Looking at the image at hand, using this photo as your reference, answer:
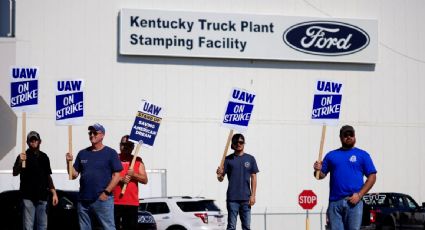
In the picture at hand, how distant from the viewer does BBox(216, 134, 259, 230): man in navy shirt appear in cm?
1396

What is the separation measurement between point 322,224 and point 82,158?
1783 cm

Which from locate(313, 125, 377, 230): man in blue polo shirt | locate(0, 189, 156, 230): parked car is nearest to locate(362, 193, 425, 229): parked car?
locate(0, 189, 156, 230): parked car

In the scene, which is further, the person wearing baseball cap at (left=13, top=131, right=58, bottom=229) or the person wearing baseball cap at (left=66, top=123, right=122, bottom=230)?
the person wearing baseball cap at (left=13, top=131, right=58, bottom=229)

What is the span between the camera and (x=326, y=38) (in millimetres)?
29094

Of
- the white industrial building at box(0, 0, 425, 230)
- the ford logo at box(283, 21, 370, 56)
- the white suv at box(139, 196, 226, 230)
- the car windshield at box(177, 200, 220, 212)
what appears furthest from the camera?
the ford logo at box(283, 21, 370, 56)

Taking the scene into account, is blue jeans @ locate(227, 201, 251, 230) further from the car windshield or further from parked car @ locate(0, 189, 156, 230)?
the car windshield

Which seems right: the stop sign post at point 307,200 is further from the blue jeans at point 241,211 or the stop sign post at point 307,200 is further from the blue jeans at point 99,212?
the blue jeans at point 99,212

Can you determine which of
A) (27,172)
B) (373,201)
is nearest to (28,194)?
(27,172)

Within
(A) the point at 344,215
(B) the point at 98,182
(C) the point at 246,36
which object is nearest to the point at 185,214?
(B) the point at 98,182

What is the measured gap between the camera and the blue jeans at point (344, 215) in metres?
10.7

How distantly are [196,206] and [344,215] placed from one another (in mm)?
9569

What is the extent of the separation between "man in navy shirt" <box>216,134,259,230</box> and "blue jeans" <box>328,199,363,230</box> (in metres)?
3.10

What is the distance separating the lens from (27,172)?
1413cm

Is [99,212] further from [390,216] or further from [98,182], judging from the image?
[390,216]
